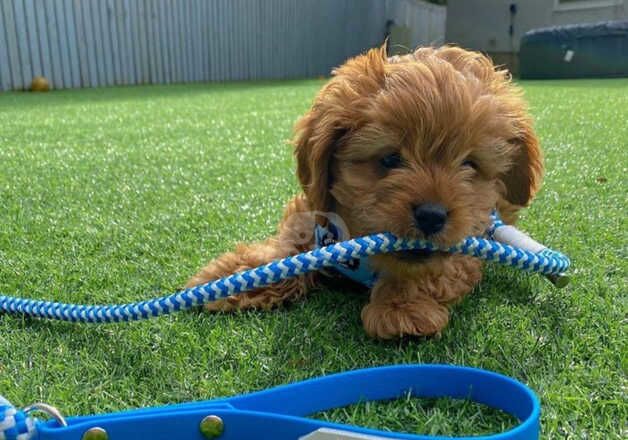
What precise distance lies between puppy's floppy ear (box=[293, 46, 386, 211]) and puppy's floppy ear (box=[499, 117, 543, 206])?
49 cm

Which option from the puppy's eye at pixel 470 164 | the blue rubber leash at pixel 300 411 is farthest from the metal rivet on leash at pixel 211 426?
the puppy's eye at pixel 470 164

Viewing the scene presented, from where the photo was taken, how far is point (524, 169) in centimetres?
200

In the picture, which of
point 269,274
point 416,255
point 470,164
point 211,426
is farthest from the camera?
point 470,164

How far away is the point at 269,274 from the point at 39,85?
10.7 m

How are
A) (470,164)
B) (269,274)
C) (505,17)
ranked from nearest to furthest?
(269,274), (470,164), (505,17)

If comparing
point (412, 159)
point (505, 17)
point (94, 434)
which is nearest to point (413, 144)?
point (412, 159)

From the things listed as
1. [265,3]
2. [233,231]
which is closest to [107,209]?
[233,231]

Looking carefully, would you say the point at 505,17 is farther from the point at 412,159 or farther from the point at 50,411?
the point at 50,411

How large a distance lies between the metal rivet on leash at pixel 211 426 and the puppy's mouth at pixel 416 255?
0.70 metres

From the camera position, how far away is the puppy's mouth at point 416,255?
64.7 inches

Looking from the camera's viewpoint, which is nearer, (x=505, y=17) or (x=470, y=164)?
(x=470, y=164)

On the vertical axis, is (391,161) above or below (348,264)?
above

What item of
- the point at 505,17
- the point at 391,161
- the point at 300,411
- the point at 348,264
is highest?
the point at 505,17

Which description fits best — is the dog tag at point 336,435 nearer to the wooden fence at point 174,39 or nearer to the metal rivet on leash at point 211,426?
the metal rivet on leash at point 211,426
